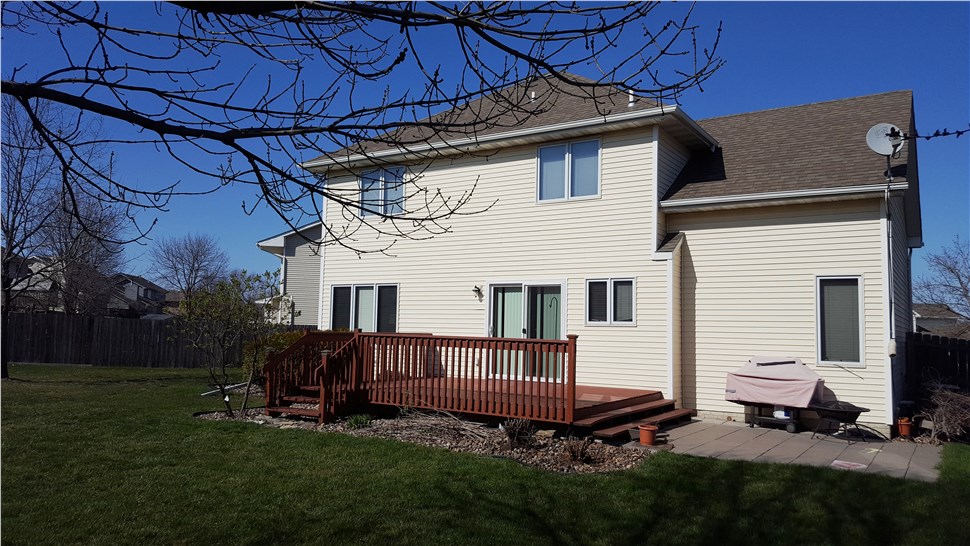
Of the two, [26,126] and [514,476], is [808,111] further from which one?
[26,126]

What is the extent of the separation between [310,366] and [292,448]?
10.8 feet

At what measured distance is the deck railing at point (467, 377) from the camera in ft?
27.9

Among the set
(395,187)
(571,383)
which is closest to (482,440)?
(571,383)

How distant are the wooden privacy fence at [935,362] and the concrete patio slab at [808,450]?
3.33 metres

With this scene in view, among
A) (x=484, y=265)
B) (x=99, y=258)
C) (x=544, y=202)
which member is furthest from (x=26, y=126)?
(x=99, y=258)

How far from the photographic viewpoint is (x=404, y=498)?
5.88 metres

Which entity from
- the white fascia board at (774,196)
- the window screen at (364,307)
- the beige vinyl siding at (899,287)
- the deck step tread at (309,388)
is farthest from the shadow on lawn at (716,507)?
the window screen at (364,307)

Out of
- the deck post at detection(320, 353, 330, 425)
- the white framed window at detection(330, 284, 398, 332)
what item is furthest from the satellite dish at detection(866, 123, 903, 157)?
the white framed window at detection(330, 284, 398, 332)

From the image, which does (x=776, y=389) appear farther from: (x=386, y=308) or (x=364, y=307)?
(x=364, y=307)

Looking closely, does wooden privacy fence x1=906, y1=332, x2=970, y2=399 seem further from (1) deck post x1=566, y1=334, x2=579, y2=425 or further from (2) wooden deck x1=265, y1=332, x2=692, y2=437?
(1) deck post x1=566, y1=334, x2=579, y2=425

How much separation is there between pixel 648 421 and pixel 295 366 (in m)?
5.77

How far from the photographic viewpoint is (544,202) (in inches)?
495

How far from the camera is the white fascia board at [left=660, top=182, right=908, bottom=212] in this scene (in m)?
9.67

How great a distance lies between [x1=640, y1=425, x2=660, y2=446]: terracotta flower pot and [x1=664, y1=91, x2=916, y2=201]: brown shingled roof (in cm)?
454
